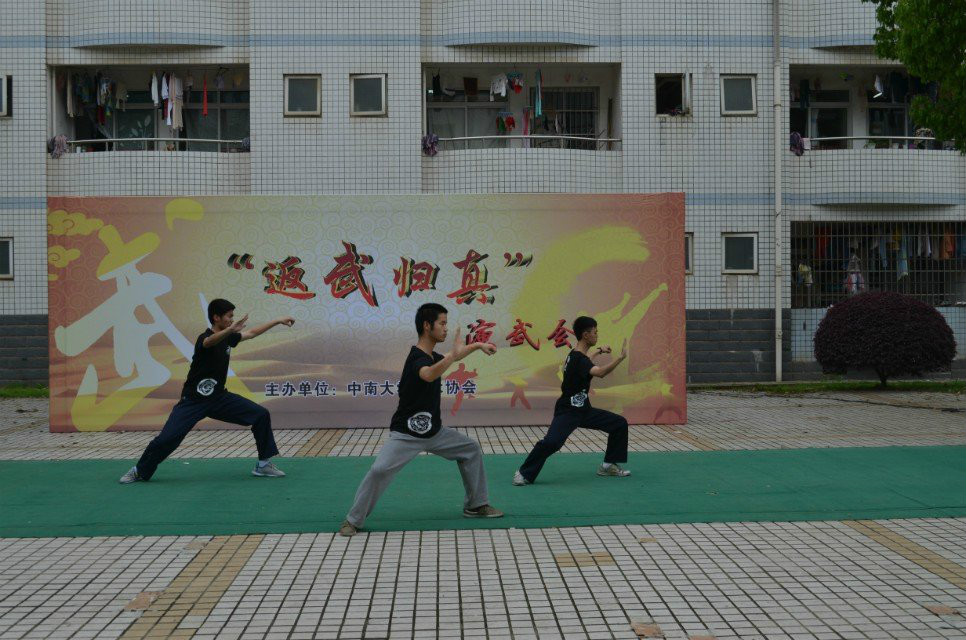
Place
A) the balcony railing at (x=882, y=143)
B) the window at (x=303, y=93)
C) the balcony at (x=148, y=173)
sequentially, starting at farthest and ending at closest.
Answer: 1. the balcony railing at (x=882, y=143)
2. the window at (x=303, y=93)
3. the balcony at (x=148, y=173)

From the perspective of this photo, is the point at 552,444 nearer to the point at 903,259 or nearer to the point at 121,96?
the point at 903,259

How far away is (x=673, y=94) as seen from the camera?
20078mm

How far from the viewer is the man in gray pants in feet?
22.6

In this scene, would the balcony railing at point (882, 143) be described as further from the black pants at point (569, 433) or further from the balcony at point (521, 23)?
the black pants at point (569, 433)

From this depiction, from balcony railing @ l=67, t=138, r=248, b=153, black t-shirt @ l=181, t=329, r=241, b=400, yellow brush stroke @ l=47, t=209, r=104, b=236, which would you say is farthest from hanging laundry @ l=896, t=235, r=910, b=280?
black t-shirt @ l=181, t=329, r=241, b=400

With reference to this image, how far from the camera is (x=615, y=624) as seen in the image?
4973 millimetres

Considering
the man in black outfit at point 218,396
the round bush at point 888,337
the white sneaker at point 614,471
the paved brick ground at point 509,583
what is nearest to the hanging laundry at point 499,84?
the round bush at point 888,337

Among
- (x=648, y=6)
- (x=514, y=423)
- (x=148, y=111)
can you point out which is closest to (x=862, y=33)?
(x=648, y=6)

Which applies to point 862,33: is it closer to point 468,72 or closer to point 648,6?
point 648,6

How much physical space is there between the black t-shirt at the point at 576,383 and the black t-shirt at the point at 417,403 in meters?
1.91

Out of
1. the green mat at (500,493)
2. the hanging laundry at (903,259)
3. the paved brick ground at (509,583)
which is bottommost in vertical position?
the paved brick ground at (509,583)

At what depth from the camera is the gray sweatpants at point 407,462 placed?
6879mm

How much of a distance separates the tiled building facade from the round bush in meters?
1.94

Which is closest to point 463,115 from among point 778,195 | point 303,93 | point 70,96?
point 303,93
